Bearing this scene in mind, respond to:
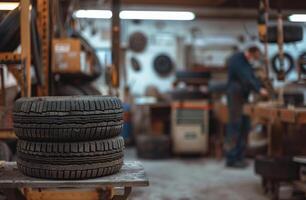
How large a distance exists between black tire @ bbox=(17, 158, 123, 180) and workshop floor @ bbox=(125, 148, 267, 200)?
202 centimetres

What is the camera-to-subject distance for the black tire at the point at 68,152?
A: 2275 mm

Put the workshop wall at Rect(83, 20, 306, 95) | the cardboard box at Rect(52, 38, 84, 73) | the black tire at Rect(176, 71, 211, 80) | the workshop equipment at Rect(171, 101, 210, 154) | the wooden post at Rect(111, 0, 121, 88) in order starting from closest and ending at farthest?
the cardboard box at Rect(52, 38, 84, 73)
the wooden post at Rect(111, 0, 121, 88)
the workshop equipment at Rect(171, 101, 210, 154)
the black tire at Rect(176, 71, 211, 80)
the workshop wall at Rect(83, 20, 306, 95)

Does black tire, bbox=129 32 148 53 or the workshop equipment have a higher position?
black tire, bbox=129 32 148 53

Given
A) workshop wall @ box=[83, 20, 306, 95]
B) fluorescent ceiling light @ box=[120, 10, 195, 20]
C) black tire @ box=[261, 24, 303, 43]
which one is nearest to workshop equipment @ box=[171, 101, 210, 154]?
fluorescent ceiling light @ box=[120, 10, 195, 20]

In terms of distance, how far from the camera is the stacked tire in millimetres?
2264

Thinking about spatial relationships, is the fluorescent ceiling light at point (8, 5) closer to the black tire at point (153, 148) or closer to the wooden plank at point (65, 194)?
the wooden plank at point (65, 194)

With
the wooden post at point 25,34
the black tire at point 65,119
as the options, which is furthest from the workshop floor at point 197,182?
the black tire at point 65,119

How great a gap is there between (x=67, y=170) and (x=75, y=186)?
0.10m

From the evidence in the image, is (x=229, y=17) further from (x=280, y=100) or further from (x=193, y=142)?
(x=280, y=100)

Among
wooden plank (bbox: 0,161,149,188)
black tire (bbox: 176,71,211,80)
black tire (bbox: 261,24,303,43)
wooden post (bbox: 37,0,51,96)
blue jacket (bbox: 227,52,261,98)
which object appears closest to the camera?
wooden plank (bbox: 0,161,149,188)

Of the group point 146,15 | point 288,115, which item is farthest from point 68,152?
point 146,15

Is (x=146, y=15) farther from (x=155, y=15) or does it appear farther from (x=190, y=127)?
(x=190, y=127)

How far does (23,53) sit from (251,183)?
10.3 feet

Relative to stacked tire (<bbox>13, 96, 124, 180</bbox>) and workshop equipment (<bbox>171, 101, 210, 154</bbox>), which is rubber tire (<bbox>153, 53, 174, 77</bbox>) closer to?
workshop equipment (<bbox>171, 101, 210, 154</bbox>)
